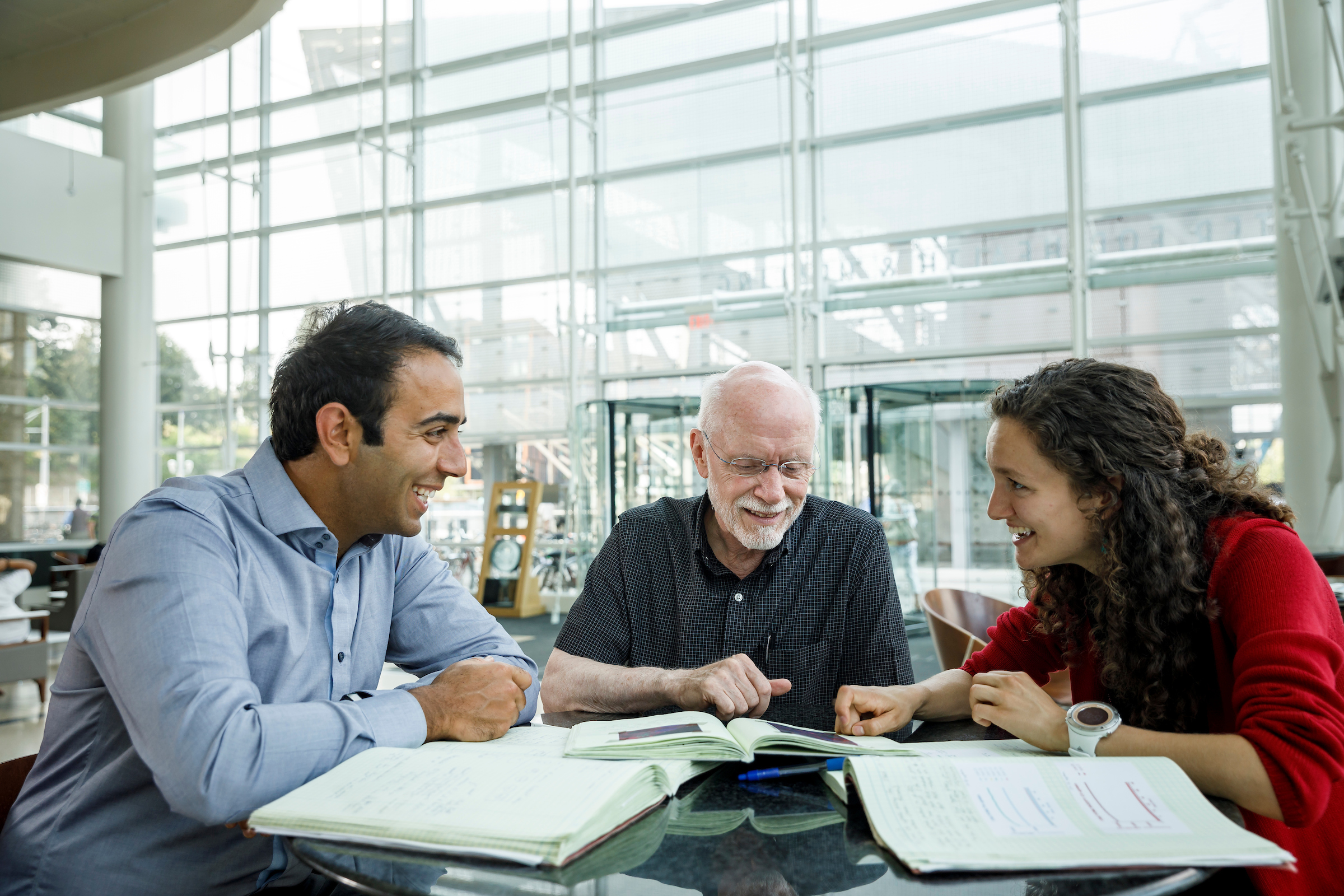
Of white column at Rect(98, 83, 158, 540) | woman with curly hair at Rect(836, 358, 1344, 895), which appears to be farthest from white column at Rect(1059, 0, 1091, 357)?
white column at Rect(98, 83, 158, 540)

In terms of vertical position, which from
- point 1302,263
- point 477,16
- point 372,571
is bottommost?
point 372,571

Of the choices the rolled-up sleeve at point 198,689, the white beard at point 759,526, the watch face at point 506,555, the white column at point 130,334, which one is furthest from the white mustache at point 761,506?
the white column at point 130,334

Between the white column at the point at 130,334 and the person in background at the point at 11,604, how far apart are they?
19.3ft

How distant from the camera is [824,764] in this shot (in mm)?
1351

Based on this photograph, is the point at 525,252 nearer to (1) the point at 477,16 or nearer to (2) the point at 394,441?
(1) the point at 477,16

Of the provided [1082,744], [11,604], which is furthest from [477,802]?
[11,604]

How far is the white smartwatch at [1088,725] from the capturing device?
135cm

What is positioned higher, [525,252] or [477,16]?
[477,16]

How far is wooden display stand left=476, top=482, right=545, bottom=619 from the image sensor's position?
11125mm

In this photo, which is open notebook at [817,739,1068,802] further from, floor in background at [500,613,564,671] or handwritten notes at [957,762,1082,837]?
floor in background at [500,613,564,671]

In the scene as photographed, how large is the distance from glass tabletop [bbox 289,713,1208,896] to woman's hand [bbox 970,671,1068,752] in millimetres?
373

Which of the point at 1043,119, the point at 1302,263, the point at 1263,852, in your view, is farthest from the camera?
the point at 1043,119

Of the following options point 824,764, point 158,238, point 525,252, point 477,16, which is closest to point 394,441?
point 824,764

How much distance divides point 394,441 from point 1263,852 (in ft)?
4.50
